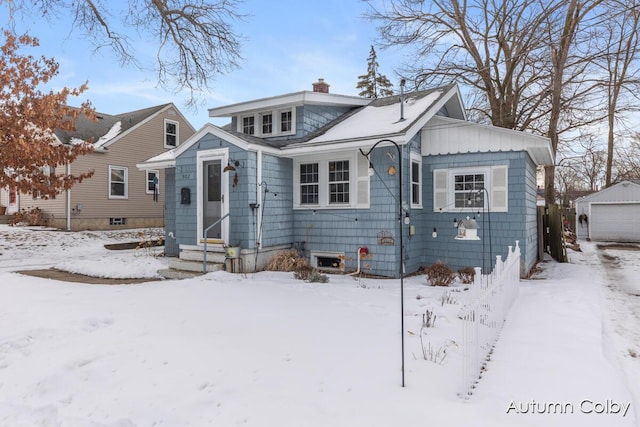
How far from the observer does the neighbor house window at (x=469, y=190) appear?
963 centimetres

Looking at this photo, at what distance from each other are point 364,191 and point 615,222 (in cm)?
1748

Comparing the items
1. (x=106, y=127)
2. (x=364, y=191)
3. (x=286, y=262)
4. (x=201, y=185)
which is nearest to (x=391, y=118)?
(x=364, y=191)

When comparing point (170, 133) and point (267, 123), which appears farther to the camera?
point (170, 133)

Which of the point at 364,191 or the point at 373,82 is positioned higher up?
the point at 373,82

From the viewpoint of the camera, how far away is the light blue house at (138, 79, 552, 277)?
9.30 metres

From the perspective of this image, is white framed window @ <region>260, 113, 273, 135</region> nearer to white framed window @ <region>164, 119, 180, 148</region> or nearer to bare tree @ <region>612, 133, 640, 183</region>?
white framed window @ <region>164, 119, 180, 148</region>

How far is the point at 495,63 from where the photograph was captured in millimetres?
15562

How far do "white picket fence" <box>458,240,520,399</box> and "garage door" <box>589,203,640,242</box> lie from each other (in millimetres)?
18328

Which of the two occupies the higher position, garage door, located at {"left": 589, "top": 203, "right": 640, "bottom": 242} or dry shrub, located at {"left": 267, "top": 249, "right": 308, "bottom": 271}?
garage door, located at {"left": 589, "top": 203, "right": 640, "bottom": 242}

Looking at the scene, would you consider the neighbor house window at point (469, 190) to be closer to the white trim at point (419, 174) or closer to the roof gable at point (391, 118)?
the white trim at point (419, 174)

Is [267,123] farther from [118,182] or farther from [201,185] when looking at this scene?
[118,182]

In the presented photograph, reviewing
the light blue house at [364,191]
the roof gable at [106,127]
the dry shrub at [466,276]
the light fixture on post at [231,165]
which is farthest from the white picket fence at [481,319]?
the roof gable at [106,127]

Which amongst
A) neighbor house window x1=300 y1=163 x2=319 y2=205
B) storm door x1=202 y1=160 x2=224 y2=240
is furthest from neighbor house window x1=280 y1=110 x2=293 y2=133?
storm door x1=202 y1=160 x2=224 y2=240

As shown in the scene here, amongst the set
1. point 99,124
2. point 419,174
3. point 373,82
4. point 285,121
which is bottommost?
point 419,174
